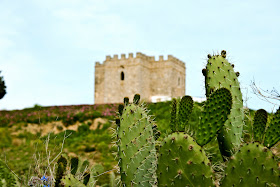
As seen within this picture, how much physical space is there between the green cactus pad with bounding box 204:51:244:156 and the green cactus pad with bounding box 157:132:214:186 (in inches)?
27.7

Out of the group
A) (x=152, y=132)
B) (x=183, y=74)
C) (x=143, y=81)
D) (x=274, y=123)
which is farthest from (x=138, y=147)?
(x=183, y=74)

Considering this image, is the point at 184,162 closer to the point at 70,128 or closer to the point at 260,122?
the point at 260,122

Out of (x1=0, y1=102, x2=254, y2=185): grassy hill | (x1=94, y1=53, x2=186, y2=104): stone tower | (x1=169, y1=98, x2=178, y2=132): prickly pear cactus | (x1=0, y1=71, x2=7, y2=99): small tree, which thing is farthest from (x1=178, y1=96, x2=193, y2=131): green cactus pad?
(x1=94, y1=53, x2=186, y2=104): stone tower

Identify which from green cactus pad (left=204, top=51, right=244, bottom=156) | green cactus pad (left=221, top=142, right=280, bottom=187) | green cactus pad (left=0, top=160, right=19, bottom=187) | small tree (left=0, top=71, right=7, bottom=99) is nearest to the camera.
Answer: green cactus pad (left=221, top=142, right=280, bottom=187)

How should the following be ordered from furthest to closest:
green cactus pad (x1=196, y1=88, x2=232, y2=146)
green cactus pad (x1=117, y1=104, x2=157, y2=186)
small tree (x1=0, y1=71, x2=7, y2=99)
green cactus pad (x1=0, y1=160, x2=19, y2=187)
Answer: small tree (x1=0, y1=71, x2=7, y2=99) < green cactus pad (x1=0, y1=160, x2=19, y2=187) < green cactus pad (x1=117, y1=104, x2=157, y2=186) < green cactus pad (x1=196, y1=88, x2=232, y2=146)

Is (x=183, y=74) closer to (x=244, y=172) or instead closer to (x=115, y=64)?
(x=115, y=64)

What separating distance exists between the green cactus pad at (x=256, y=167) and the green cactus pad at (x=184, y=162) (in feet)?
0.49

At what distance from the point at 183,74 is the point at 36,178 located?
4340cm

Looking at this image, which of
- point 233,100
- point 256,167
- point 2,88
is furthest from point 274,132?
point 2,88

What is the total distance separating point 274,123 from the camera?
238 centimetres

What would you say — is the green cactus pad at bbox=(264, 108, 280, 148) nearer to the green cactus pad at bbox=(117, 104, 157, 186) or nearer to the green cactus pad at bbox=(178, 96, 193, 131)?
the green cactus pad at bbox=(178, 96, 193, 131)

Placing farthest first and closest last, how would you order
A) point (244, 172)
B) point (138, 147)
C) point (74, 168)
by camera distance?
point (138, 147) < point (74, 168) < point (244, 172)

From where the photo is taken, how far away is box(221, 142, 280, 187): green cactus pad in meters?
1.79

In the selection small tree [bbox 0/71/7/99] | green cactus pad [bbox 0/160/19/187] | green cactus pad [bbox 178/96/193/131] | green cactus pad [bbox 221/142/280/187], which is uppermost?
small tree [bbox 0/71/7/99]
